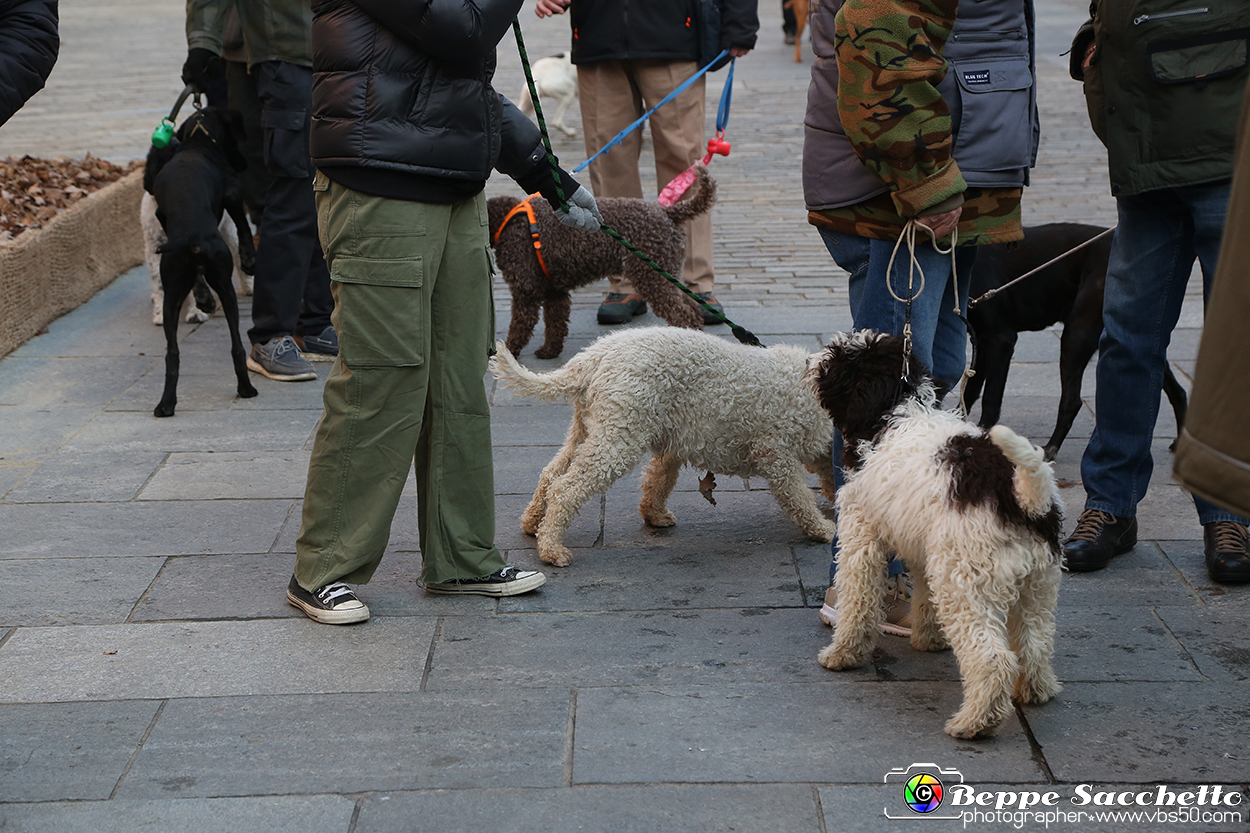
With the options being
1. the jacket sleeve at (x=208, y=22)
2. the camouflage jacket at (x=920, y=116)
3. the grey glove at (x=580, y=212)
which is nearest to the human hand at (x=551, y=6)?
the jacket sleeve at (x=208, y=22)

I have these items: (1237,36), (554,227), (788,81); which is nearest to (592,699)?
(1237,36)

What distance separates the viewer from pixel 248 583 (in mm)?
3963

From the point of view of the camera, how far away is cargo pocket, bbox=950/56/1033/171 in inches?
131

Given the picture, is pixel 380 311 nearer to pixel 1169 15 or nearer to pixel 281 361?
pixel 1169 15

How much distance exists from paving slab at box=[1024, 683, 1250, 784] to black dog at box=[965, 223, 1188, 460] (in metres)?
2.00

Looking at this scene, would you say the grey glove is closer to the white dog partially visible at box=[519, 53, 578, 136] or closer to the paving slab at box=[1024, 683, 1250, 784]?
the paving slab at box=[1024, 683, 1250, 784]

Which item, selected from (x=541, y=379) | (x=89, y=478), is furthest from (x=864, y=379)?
(x=89, y=478)

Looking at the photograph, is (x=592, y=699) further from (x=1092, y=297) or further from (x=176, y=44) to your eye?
(x=176, y=44)

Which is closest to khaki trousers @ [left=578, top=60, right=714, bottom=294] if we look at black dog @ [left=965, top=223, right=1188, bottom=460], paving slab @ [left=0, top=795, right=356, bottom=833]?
black dog @ [left=965, top=223, right=1188, bottom=460]

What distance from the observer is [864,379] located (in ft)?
10.3

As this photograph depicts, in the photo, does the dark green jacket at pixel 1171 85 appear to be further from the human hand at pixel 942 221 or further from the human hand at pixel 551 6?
the human hand at pixel 551 6

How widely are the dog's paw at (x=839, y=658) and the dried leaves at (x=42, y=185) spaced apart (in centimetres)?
576

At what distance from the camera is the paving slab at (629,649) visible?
→ 10.8 feet

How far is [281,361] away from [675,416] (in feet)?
9.83
